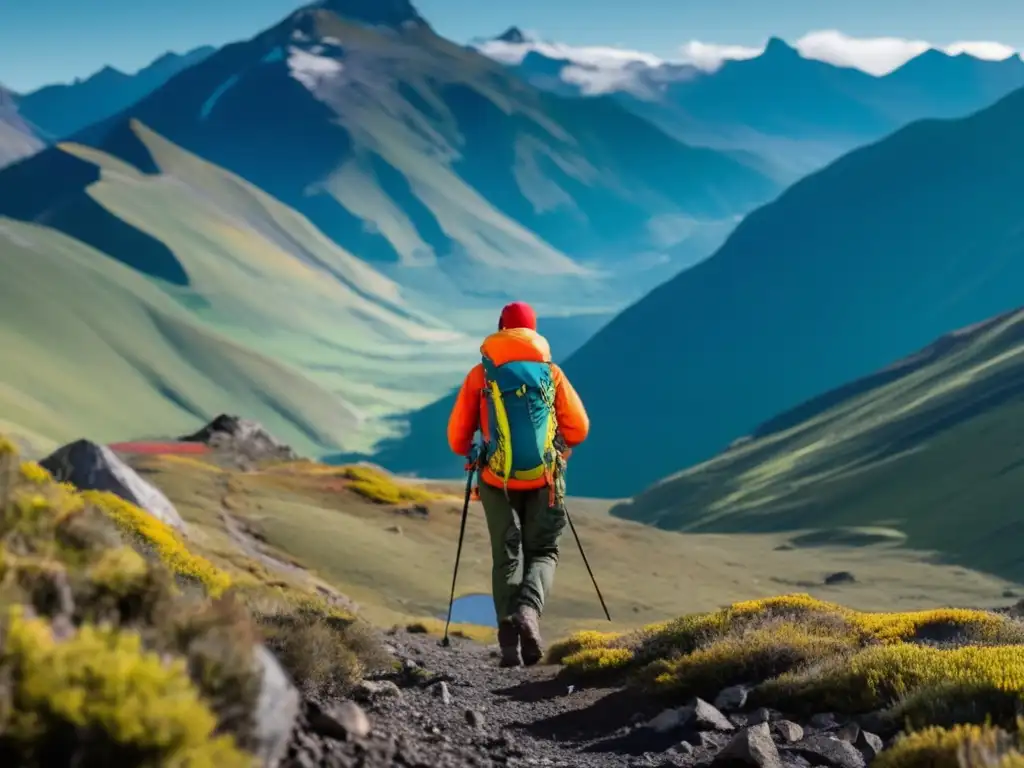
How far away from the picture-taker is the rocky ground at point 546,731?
259 inches

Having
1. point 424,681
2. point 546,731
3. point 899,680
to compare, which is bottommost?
point 546,731

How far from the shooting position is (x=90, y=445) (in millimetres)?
32375

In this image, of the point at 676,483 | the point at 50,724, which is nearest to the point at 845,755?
the point at 50,724

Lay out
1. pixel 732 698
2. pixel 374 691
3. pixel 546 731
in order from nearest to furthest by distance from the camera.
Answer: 1. pixel 374 691
2. pixel 546 731
3. pixel 732 698

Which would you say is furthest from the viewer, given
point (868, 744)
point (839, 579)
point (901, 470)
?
point (901, 470)

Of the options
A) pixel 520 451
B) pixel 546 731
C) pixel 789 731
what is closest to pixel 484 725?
pixel 546 731

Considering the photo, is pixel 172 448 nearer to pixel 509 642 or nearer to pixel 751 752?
pixel 509 642

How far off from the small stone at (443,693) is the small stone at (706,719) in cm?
226

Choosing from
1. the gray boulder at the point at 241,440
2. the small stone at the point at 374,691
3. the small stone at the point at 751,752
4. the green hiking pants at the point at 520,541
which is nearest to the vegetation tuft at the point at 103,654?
the small stone at the point at 374,691

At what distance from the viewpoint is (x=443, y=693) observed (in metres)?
10.5

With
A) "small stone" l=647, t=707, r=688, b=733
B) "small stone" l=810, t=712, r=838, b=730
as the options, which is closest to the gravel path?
"small stone" l=647, t=707, r=688, b=733

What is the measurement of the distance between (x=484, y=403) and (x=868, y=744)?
5.51 m

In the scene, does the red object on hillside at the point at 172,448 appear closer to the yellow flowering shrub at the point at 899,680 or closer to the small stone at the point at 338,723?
the yellow flowering shrub at the point at 899,680

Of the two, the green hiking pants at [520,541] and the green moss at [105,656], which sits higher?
the green hiking pants at [520,541]
